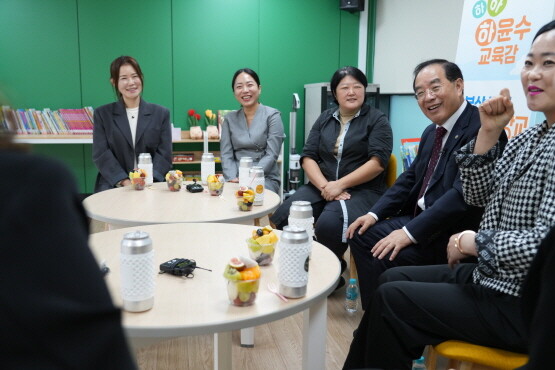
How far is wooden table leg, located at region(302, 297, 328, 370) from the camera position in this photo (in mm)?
1353

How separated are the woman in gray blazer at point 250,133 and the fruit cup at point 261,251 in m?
1.95

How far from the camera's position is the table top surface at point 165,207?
2016 millimetres

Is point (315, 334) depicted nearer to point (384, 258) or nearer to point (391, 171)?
point (384, 258)

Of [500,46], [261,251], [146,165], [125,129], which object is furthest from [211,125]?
[261,251]

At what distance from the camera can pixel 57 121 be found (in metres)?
4.78

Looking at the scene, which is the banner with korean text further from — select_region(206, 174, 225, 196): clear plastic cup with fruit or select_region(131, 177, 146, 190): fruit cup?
select_region(131, 177, 146, 190): fruit cup

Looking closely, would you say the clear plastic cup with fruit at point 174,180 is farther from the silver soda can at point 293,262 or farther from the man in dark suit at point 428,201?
the silver soda can at point 293,262

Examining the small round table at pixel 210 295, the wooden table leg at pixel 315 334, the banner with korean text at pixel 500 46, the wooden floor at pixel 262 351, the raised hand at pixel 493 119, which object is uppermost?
the banner with korean text at pixel 500 46

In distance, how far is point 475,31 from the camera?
3039mm

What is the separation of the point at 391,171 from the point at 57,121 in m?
3.54

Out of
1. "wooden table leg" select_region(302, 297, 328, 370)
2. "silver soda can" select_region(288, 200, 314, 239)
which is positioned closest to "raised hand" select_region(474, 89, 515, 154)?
"silver soda can" select_region(288, 200, 314, 239)

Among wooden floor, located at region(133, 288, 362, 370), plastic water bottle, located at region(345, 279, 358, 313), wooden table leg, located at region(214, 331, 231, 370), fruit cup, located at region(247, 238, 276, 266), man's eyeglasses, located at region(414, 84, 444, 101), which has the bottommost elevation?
wooden floor, located at region(133, 288, 362, 370)

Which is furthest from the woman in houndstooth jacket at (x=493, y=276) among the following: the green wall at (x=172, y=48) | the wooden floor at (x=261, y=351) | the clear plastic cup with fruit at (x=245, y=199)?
the green wall at (x=172, y=48)

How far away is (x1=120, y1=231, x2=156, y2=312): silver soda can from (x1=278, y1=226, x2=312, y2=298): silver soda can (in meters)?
0.33
